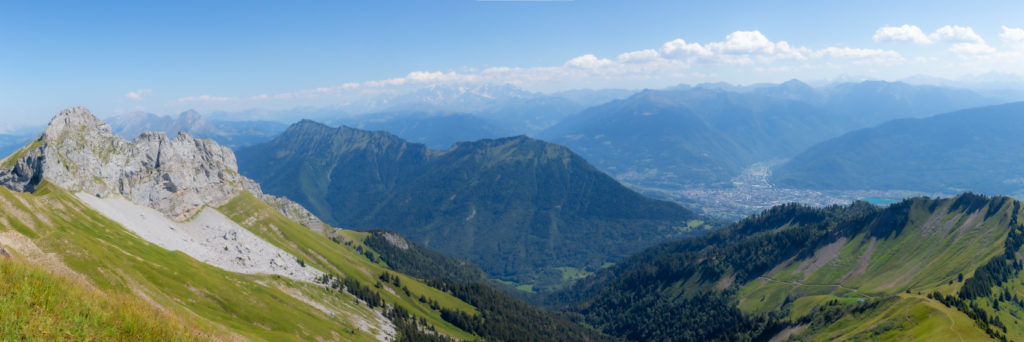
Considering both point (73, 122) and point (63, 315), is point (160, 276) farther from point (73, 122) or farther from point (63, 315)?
point (73, 122)

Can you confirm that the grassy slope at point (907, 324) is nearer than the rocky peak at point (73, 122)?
Yes

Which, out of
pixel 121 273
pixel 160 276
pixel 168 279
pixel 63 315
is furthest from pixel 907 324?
pixel 160 276

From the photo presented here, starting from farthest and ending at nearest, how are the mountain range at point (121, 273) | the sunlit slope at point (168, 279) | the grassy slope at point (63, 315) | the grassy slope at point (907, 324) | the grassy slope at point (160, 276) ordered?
the grassy slope at point (907, 324), the grassy slope at point (160, 276), the sunlit slope at point (168, 279), the mountain range at point (121, 273), the grassy slope at point (63, 315)

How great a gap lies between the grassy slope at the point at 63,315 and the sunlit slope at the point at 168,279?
62702 millimetres

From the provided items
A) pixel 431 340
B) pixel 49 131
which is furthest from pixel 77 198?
pixel 431 340

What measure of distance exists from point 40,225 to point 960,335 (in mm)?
213155

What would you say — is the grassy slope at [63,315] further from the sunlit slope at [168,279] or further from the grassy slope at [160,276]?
the grassy slope at [160,276]

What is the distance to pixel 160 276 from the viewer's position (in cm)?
11738

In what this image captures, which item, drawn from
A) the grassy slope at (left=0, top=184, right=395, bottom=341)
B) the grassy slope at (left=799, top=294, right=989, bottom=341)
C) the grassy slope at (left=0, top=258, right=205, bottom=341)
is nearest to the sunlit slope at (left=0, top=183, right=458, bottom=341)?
the grassy slope at (left=0, top=184, right=395, bottom=341)

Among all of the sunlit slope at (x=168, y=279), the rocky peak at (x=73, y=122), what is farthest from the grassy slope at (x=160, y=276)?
the rocky peak at (x=73, y=122)

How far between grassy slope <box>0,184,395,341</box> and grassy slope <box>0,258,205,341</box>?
65.0m

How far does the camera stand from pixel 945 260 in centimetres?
19025

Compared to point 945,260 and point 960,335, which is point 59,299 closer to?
point 960,335

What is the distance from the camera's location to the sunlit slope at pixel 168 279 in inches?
3639
